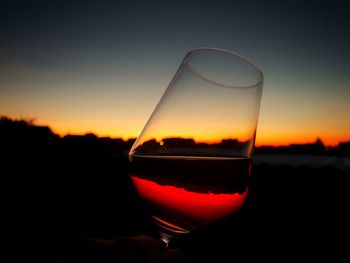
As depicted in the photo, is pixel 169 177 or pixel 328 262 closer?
pixel 169 177

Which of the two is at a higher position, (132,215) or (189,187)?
(189,187)

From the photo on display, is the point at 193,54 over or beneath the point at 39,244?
over

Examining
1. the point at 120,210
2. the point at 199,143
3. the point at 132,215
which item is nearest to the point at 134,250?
the point at 199,143

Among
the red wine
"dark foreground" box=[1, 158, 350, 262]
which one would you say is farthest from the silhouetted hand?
"dark foreground" box=[1, 158, 350, 262]

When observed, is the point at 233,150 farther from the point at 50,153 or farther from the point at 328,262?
the point at 50,153

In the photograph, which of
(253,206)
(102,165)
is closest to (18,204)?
(102,165)

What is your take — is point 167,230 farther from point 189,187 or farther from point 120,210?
point 120,210

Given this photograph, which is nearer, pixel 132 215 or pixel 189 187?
pixel 189 187

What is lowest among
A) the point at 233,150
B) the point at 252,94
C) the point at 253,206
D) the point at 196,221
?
the point at 253,206
